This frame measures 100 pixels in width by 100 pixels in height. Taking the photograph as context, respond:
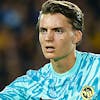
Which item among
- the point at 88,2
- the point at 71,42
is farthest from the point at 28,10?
the point at 71,42

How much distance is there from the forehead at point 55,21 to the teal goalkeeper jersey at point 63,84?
13.9 inches

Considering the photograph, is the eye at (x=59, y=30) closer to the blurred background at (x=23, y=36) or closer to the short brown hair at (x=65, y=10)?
the short brown hair at (x=65, y=10)

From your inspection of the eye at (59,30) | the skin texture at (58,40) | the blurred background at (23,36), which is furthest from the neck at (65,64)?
the blurred background at (23,36)

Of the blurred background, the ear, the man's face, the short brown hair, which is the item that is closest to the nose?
the man's face

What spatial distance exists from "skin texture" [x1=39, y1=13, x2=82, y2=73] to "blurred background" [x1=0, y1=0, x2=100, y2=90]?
3.48 m

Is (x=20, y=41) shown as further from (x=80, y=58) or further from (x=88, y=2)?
(x=80, y=58)

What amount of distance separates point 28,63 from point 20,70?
0.57 feet

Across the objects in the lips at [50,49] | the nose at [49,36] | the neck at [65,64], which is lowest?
the neck at [65,64]

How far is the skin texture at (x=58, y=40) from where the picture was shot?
16.1 ft

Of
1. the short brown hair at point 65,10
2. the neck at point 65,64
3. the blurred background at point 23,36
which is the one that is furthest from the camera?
the blurred background at point 23,36

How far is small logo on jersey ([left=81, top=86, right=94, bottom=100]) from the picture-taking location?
4914 mm

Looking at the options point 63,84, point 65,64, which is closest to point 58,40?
point 65,64

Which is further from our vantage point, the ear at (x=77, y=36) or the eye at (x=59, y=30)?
the ear at (x=77, y=36)

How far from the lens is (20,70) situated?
8.72 meters
